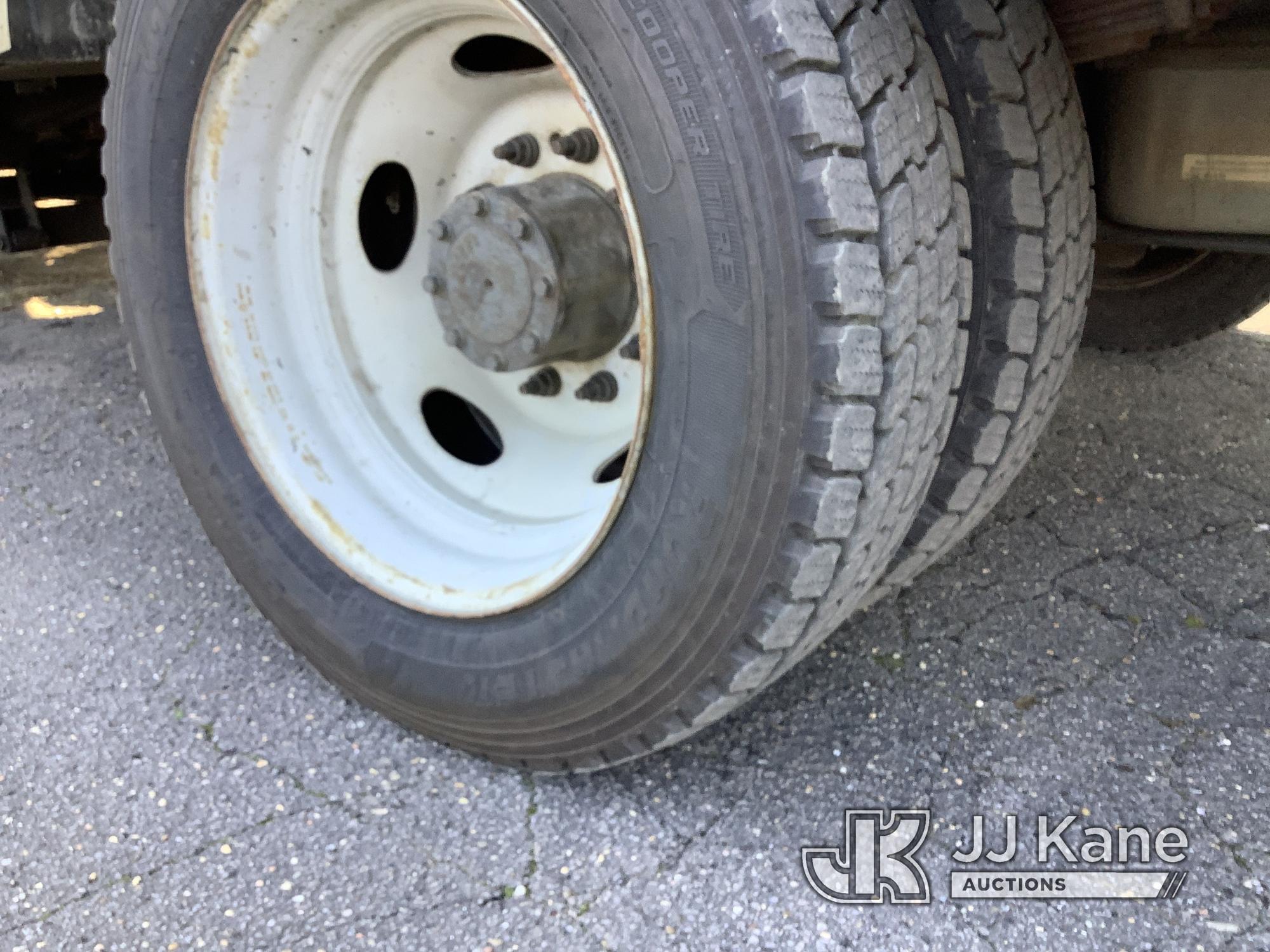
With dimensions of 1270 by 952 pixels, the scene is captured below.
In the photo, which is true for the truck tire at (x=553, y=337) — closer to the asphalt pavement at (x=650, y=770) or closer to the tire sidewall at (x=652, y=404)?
the tire sidewall at (x=652, y=404)

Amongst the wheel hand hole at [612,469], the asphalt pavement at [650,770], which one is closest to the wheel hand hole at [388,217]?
the wheel hand hole at [612,469]

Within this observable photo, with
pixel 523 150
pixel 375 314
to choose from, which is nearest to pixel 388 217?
pixel 375 314

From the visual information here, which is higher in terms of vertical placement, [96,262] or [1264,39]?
[1264,39]

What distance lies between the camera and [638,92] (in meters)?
1.03

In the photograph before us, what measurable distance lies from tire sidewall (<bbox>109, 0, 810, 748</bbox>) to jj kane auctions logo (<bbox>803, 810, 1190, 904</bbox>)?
1.06ft

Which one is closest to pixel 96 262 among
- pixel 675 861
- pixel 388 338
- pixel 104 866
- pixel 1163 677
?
pixel 388 338

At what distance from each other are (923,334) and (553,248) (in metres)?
0.48

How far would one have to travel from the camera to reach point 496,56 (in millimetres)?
1529

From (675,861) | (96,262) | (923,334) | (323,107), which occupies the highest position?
(323,107)

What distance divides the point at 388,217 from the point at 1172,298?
6.35 feet

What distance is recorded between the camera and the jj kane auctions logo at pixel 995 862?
1.29 metres

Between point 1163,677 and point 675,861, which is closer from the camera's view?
point 675,861

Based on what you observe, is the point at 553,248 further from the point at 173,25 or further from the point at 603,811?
the point at 603,811

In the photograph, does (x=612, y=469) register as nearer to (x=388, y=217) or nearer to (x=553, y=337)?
(x=553, y=337)
